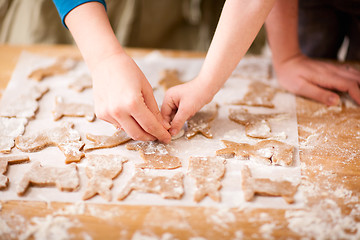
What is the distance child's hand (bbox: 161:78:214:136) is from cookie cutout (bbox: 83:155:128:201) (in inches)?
7.0

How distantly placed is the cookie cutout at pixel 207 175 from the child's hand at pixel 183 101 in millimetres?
117

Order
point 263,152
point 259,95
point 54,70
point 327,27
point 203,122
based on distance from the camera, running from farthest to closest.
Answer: point 327,27 → point 54,70 → point 259,95 → point 203,122 → point 263,152

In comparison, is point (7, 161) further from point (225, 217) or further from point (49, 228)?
point (225, 217)

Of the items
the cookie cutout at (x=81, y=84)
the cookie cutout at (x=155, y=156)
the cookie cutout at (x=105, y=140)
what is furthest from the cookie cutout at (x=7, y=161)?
the cookie cutout at (x=81, y=84)

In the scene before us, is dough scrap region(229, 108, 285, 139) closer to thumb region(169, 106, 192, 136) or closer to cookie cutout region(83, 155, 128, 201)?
thumb region(169, 106, 192, 136)

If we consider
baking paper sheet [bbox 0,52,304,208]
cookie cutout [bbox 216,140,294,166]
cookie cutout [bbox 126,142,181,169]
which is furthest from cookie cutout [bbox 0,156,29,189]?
cookie cutout [bbox 216,140,294,166]

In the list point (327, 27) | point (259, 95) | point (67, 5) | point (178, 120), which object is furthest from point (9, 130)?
point (327, 27)

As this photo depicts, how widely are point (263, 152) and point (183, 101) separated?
0.26m

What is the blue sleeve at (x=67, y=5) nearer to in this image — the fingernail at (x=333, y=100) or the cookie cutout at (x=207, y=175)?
the cookie cutout at (x=207, y=175)

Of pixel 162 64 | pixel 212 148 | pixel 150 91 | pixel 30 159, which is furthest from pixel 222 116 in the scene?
pixel 30 159

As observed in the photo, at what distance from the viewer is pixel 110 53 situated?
A: 963 mm

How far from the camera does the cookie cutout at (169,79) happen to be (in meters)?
1.30

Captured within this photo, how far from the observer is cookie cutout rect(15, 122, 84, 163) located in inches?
38.4

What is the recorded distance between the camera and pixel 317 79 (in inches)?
49.6
